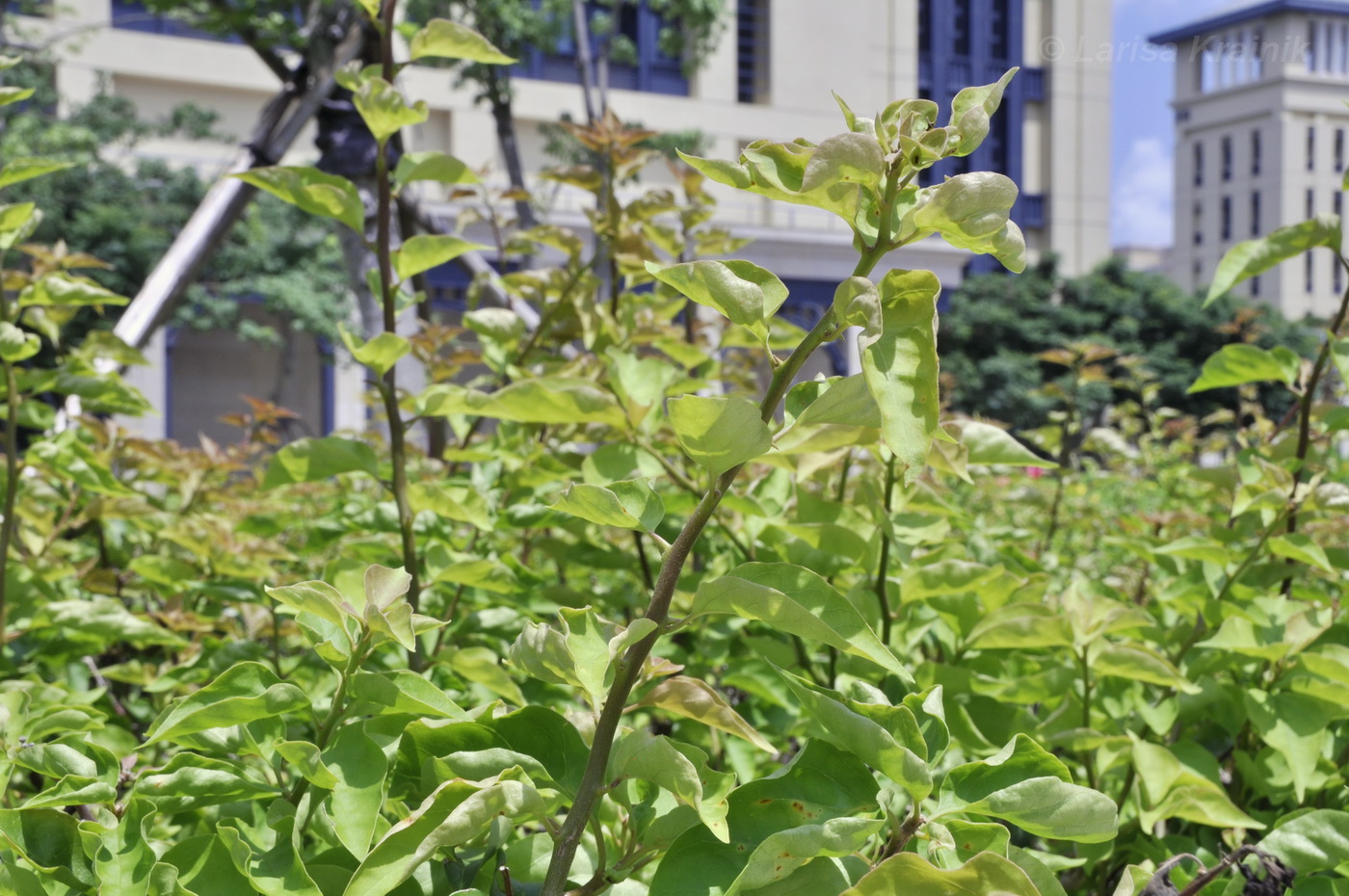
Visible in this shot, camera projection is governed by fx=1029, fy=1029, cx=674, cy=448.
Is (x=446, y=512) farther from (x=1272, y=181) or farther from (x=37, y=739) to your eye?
(x=1272, y=181)

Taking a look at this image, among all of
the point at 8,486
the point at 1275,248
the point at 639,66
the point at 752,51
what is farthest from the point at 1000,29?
the point at 8,486

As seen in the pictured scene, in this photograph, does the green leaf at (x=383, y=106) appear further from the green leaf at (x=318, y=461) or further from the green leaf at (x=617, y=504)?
the green leaf at (x=617, y=504)

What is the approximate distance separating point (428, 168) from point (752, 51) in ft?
63.5

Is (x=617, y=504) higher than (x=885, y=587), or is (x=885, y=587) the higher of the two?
(x=617, y=504)

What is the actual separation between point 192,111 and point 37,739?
49.4ft

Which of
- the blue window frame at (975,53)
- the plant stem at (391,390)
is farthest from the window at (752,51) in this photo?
the plant stem at (391,390)

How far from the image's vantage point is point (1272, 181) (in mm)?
38750

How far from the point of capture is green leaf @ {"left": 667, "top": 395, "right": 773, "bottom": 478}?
0.41 meters

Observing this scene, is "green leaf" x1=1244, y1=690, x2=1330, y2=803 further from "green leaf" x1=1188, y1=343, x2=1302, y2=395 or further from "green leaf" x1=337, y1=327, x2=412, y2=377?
"green leaf" x1=337, y1=327, x2=412, y2=377

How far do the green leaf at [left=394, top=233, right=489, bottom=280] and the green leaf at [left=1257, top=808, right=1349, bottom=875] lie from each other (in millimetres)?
612

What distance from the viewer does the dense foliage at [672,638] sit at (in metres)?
0.43

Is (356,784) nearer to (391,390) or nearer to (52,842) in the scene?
(52,842)

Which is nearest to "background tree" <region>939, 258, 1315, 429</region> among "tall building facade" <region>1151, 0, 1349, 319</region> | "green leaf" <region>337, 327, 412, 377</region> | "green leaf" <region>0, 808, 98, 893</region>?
"green leaf" <region>337, 327, 412, 377</region>

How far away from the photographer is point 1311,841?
0.55 m
